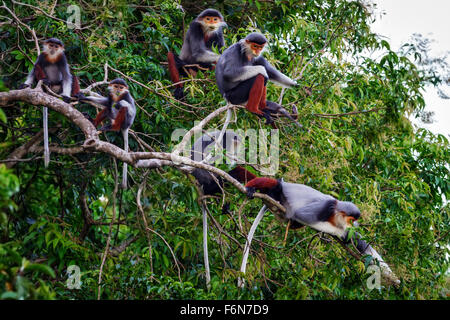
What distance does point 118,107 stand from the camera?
3822mm

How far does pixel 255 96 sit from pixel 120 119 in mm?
1000

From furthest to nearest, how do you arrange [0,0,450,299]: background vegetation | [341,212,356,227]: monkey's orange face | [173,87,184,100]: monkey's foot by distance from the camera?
1. [173,87,184,100]: monkey's foot
2. [341,212,356,227]: monkey's orange face
3. [0,0,450,299]: background vegetation

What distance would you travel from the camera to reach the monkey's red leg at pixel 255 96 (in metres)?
4.07

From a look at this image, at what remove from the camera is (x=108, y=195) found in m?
4.98

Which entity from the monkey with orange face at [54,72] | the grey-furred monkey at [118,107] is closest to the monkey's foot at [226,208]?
the grey-furred monkey at [118,107]

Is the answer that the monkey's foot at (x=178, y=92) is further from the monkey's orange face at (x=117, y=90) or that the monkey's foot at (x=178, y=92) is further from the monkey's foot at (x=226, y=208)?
the monkey's foot at (x=226, y=208)

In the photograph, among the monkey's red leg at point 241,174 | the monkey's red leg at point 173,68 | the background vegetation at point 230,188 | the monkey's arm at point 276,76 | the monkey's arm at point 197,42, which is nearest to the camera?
the background vegetation at point 230,188

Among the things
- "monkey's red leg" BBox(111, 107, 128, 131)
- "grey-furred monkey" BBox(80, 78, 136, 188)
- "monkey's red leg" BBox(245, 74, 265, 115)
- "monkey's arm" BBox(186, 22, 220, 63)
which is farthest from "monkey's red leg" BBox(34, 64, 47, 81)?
"monkey's arm" BBox(186, 22, 220, 63)

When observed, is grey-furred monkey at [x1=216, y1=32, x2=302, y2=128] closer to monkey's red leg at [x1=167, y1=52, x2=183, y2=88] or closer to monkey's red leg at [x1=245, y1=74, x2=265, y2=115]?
monkey's red leg at [x1=245, y1=74, x2=265, y2=115]

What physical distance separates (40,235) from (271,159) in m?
1.58

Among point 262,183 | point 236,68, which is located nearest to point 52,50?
point 236,68

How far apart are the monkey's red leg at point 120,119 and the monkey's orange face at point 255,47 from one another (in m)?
1.12

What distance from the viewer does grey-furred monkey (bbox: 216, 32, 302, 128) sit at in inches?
161

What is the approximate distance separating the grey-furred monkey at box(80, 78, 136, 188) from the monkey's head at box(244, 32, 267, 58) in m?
1.02
